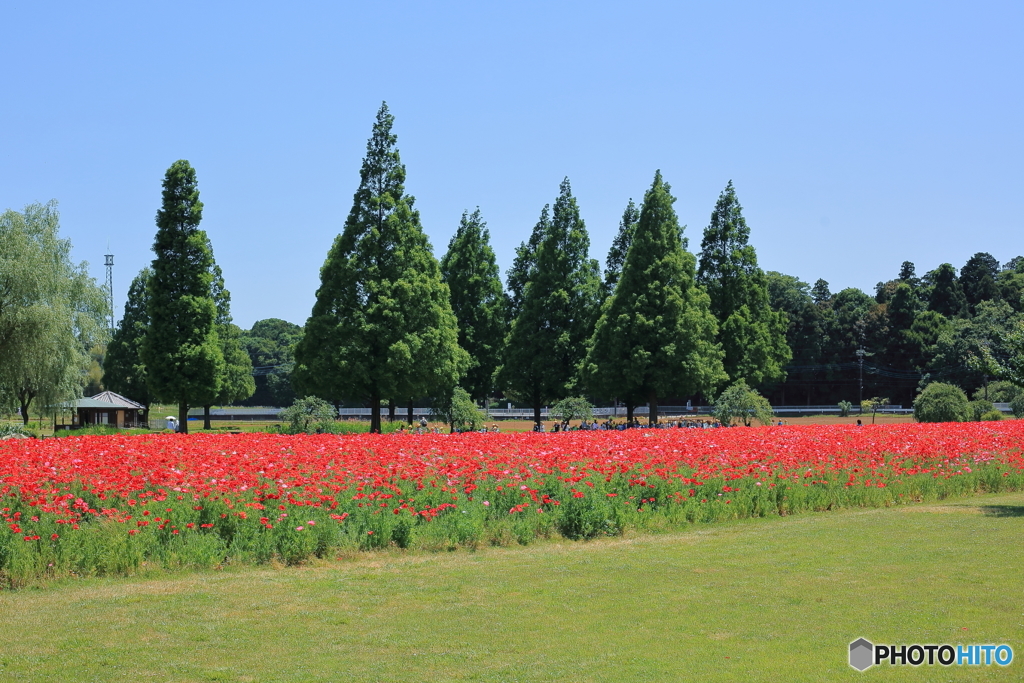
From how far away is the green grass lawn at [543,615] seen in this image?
705cm

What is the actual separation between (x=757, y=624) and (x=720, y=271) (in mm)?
51758

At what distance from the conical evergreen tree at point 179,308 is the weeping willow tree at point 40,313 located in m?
6.51

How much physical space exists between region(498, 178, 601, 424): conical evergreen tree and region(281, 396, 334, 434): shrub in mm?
13030

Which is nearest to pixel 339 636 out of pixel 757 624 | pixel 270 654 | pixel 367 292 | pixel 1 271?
pixel 270 654

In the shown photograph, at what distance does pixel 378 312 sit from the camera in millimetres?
37719

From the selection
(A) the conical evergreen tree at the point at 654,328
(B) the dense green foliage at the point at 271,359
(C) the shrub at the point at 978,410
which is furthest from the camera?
(B) the dense green foliage at the point at 271,359

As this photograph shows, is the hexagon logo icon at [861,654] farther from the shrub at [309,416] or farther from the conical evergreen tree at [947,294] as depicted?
the conical evergreen tree at [947,294]

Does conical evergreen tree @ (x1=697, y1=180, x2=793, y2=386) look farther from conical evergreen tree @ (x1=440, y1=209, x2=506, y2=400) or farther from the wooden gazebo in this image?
the wooden gazebo

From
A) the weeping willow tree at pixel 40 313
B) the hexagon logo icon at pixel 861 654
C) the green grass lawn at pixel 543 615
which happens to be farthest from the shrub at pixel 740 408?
the hexagon logo icon at pixel 861 654

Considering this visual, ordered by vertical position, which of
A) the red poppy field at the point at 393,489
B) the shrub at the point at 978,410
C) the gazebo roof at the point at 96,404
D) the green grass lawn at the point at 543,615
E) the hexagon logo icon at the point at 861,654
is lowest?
the green grass lawn at the point at 543,615

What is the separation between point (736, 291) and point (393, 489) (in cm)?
4679

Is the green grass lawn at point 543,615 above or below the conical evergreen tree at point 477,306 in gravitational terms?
below

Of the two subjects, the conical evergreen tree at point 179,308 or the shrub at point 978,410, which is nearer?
the conical evergreen tree at point 179,308

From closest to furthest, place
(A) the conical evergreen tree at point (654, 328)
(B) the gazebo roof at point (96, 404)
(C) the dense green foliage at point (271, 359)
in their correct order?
1. (A) the conical evergreen tree at point (654, 328)
2. (B) the gazebo roof at point (96, 404)
3. (C) the dense green foliage at point (271, 359)
